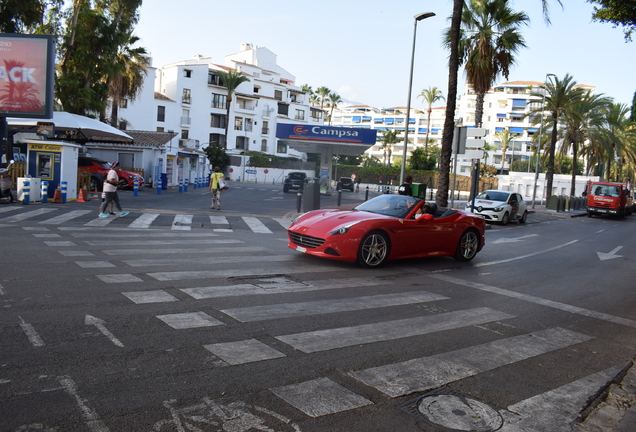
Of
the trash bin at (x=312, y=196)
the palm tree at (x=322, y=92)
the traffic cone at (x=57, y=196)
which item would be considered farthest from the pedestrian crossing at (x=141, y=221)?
the palm tree at (x=322, y=92)

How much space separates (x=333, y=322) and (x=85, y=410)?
305 centimetres

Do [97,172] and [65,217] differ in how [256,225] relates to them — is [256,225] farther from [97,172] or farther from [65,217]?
[97,172]

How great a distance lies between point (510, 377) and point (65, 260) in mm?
7133

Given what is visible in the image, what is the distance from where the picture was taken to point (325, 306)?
22.1ft

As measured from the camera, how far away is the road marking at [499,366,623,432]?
3842 millimetres

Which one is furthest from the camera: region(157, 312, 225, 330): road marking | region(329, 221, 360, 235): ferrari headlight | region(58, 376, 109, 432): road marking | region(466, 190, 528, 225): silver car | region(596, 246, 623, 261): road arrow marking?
region(466, 190, 528, 225): silver car

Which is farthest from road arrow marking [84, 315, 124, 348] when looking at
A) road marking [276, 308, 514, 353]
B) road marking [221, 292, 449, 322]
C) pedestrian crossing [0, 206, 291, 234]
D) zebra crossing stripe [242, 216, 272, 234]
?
zebra crossing stripe [242, 216, 272, 234]

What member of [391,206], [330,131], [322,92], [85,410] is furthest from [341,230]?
[322,92]

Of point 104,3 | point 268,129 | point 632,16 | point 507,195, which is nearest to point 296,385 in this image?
point 632,16

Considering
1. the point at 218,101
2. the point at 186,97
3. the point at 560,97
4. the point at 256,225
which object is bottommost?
the point at 256,225

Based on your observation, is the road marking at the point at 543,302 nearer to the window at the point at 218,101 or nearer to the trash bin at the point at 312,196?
the trash bin at the point at 312,196

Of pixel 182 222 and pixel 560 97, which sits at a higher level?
pixel 560 97

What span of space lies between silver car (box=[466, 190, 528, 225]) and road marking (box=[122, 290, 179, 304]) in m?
18.2

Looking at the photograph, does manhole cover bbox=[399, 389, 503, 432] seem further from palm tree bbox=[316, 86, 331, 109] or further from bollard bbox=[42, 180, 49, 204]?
palm tree bbox=[316, 86, 331, 109]
